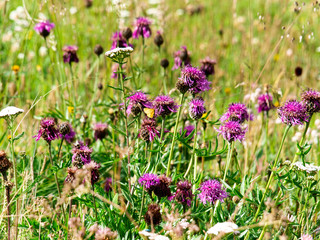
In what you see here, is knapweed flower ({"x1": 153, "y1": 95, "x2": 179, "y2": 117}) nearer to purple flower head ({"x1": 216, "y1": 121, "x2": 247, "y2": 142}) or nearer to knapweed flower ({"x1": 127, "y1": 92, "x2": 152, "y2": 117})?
knapweed flower ({"x1": 127, "y1": 92, "x2": 152, "y2": 117})

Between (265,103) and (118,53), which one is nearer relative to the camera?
(118,53)

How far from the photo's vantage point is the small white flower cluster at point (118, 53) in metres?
2.03

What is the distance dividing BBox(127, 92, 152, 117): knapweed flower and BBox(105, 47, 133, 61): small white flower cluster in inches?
8.9

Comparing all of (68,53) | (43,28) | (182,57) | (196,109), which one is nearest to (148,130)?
(196,109)

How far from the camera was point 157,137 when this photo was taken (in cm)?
220

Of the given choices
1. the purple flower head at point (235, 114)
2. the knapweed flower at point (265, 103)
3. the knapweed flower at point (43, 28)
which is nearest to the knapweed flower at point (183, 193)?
the purple flower head at point (235, 114)

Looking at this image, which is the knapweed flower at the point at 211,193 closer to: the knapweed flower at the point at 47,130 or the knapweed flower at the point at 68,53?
the knapweed flower at the point at 47,130

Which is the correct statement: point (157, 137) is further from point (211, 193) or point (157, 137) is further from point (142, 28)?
point (142, 28)

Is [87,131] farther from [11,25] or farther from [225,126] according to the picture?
[11,25]

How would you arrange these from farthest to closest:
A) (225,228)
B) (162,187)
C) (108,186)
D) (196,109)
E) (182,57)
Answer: (182,57), (108,186), (196,109), (162,187), (225,228)

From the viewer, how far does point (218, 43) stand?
564 cm

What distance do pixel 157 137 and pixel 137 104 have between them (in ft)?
0.67

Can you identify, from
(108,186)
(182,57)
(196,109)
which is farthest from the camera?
(182,57)

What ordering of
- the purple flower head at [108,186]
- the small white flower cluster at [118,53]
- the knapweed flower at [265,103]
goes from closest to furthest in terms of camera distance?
the small white flower cluster at [118,53] < the purple flower head at [108,186] < the knapweed flower at [265,103]
